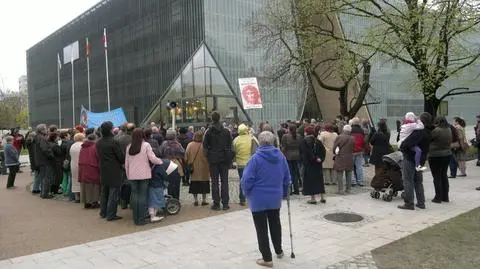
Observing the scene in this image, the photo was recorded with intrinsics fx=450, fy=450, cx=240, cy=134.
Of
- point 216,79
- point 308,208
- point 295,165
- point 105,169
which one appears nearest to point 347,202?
point 308,208

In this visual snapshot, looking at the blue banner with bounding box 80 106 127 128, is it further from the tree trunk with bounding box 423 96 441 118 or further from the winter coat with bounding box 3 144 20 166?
the tree trunk with bounding box 423 96 441 118

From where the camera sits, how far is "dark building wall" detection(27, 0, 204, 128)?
139 feet

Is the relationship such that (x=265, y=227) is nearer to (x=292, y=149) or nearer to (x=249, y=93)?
(x=292, y=149)

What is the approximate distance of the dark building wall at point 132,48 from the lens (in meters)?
42.3

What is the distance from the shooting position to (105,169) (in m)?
8.91

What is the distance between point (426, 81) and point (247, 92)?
22.2 ft

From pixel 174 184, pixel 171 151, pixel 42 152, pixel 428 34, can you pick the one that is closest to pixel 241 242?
pixel 174 184

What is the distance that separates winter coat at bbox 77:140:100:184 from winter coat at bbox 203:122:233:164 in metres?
2.57

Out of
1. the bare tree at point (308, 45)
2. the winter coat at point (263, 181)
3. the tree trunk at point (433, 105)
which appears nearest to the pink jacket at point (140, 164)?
the winter coat at point (263, 181)

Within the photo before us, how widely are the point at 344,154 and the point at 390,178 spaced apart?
1.43 m

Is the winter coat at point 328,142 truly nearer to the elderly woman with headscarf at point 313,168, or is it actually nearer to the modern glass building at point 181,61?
the elderly woman with headscarf at point 313,168

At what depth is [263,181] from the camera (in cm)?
584

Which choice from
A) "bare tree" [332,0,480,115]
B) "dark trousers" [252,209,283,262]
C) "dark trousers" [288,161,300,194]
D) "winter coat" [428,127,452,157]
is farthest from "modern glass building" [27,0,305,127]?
"dark trousers" [252,209,283,262]

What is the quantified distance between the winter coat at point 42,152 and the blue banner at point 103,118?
6.69 metres
